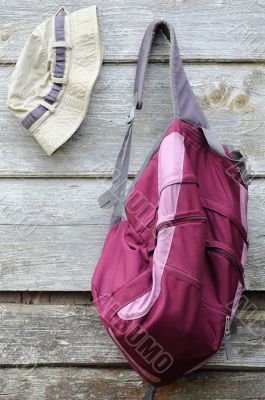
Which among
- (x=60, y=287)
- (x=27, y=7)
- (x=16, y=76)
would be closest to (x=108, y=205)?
(x=60, y=287)

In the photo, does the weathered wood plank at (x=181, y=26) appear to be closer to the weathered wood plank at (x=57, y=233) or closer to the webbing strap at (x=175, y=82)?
the webbing strap at (x=175, y=82)

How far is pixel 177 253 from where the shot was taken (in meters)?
0.80

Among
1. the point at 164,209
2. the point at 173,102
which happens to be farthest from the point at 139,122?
the point at 164,209

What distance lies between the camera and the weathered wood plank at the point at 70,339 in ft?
3.10

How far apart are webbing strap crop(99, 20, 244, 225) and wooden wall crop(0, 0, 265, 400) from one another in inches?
1.1

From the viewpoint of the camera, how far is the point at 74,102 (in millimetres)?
965

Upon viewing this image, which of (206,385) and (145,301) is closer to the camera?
(145,301)

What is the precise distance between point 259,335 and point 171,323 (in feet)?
0.74

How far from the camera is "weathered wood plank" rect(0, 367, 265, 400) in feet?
3.06

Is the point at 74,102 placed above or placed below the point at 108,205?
above

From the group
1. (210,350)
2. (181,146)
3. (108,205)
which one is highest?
(181,146)

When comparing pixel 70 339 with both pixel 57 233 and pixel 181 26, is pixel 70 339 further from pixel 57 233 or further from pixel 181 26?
pixel 181 26

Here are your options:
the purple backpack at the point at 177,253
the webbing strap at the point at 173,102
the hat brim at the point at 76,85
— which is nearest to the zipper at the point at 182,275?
the purple backpack at the point at 177,253

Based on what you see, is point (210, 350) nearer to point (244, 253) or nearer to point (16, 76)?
point (244, 253)
